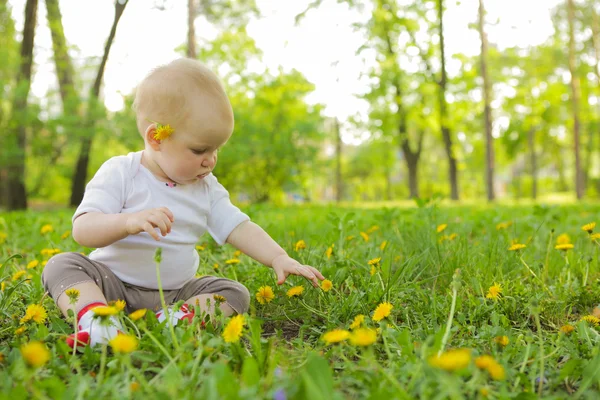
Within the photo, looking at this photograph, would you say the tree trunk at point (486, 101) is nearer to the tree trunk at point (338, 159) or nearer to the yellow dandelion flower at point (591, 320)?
the tree trunk at point (338, 159)

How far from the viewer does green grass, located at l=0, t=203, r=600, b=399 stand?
102 cm

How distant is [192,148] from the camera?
1815 millimetres

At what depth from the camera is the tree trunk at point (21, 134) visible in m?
9.07

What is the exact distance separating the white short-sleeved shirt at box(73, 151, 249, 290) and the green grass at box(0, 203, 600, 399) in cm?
29

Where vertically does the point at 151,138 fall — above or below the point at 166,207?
above

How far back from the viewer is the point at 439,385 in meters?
1.04

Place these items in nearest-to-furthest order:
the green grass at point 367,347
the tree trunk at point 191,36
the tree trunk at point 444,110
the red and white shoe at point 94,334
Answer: the green grass at point 367,347 → the red and white shoe at point 94,334 → the tree trunk at point 191,36 → the tree trunk at point 444,110

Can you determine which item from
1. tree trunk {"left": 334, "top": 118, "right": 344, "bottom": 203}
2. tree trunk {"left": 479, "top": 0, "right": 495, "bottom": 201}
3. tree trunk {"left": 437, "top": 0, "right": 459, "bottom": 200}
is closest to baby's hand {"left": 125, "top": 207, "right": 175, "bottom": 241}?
tree trunk {"left": 479, "top": 0, "right": 495, "bottom": 201}

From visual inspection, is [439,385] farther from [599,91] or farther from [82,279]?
[599,91]

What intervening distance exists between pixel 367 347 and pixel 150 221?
2.67 feet

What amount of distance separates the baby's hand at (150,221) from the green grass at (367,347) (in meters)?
0.25

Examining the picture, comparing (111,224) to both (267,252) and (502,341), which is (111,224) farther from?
(502,341)

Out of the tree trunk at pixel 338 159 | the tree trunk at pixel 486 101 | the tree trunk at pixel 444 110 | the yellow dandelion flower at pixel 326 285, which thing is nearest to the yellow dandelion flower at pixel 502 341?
the yellow dandelion flower at pixel 326 285

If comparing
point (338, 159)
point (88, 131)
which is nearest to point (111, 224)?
point (88, 131)
